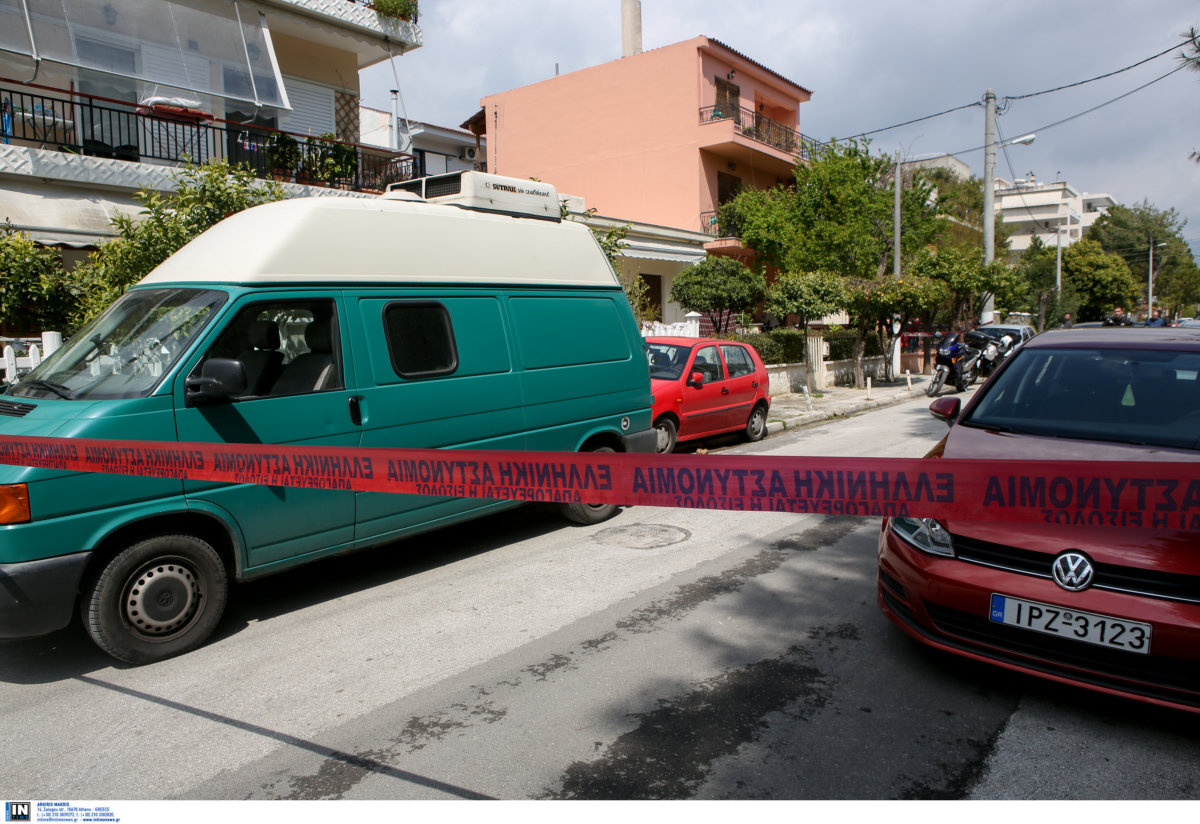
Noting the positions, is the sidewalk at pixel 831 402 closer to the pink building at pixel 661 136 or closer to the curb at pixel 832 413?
the curb at pixel 832 413

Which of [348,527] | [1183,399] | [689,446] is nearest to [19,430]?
→ [348,527]

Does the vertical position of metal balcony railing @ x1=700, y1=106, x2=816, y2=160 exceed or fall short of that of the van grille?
it exceeds it

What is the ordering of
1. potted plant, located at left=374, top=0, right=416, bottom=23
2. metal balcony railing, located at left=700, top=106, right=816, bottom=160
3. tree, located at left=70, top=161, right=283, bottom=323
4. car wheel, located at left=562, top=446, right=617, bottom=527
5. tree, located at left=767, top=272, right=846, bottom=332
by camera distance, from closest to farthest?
car wheel, located at left=562, top=446, right=617, bottom=527 < tree, located at left=70, top=161, right=283, bottom=323 < potted plant, located at left=374, top=0, right=416, bottom=23 < tree, located at left=767, top=272, right=846, bottom=332 < metal balcony railing, located at left=700, top=106, right=816, bottom=160

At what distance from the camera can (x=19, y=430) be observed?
402cm

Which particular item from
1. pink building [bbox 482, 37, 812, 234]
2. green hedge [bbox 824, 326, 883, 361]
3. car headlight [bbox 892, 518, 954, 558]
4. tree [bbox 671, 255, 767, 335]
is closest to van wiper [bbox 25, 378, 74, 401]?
car headlight [bbox 892, 518, 954, 558]

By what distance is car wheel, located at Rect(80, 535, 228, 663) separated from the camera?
4008mm

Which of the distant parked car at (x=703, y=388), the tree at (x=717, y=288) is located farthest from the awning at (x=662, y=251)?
the distant parked car at (x=703, y=388)

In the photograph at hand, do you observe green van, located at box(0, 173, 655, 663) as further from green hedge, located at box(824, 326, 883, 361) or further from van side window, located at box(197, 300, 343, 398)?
green hedge, located at box(824, 326, 883, 361)

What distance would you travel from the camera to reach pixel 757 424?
12.1 meters

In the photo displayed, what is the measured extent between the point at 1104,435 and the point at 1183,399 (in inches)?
20.3

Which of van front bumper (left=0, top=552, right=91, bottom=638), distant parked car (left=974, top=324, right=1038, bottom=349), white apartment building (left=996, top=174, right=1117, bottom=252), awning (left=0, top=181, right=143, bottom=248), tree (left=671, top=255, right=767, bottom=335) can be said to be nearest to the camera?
van front bumper (left=0, top=552, right=91, bottom=638)

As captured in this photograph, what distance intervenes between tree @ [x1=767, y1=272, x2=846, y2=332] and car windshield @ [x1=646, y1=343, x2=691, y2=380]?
9087 mm

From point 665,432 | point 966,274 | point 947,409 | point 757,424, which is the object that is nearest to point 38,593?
point 947,409

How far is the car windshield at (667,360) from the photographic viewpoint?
1012 centimetres
